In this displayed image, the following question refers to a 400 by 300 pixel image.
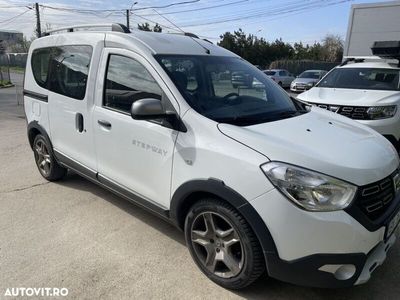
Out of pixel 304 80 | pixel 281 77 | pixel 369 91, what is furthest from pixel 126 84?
pixel 281 77

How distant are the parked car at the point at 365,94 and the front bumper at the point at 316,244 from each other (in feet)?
12.4

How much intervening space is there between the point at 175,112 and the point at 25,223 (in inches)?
85.9

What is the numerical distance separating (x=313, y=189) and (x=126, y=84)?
1970 millimetres

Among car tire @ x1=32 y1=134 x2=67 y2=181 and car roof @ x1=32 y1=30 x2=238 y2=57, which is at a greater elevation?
car roof @ x1=32 y1=30 x2=238 y2=57

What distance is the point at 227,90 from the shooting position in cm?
338

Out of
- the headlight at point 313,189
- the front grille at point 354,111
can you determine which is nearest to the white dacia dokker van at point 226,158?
the headlight at point 313,189

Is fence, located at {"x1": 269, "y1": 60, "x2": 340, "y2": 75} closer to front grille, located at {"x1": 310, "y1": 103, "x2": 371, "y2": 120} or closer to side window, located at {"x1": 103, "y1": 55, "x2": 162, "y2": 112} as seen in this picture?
front grille, located at {"x1": 310, "y1": 103, "x2": 371, "y2": 120}

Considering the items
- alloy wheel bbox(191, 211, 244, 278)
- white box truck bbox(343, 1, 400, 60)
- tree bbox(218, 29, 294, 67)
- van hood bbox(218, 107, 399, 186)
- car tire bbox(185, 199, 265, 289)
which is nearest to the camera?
van hood bbox(218, 107, 399, 186)

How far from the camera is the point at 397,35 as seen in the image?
39.2 ft

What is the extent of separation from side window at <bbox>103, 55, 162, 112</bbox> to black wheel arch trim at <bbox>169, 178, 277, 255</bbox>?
83cm

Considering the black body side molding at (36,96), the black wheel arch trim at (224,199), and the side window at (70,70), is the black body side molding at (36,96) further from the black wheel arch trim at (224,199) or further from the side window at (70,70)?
the black wheel arch trim at (224,199)

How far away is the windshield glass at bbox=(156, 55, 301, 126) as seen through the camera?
298 cm

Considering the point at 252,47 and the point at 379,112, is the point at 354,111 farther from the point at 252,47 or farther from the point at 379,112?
the point at 252,47

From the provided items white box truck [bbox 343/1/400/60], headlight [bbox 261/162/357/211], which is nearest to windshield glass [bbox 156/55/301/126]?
headlight [bbox 261/162/357/211]
